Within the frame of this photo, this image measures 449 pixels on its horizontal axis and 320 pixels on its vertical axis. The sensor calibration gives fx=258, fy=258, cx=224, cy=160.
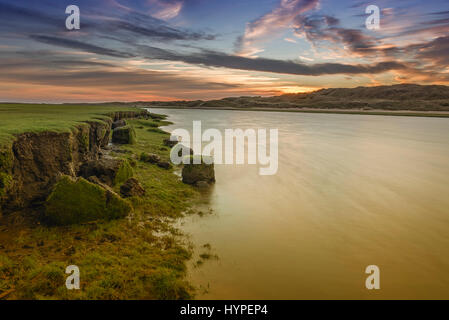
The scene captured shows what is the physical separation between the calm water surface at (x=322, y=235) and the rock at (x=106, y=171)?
13.4 feet

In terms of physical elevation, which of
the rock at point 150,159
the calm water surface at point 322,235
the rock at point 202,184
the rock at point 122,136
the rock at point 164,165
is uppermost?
the rock at point 122,136

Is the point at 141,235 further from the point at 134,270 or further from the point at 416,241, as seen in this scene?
the point at 416,241

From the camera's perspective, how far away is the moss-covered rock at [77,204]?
792 centimetres

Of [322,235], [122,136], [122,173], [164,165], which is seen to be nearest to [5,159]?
[122,173]

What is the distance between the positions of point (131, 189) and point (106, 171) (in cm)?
151

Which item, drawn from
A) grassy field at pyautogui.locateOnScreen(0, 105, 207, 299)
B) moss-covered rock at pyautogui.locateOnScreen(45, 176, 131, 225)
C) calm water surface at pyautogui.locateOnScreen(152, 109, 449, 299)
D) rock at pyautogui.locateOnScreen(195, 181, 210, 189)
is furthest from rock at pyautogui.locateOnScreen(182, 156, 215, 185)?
moss-covered rock at pyautogui.locateOnScreen(45, 176, 131, 225)

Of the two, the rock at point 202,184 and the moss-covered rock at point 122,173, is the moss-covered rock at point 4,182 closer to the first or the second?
the moss-covered rock at point 122,173

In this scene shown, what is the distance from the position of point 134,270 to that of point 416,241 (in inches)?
357

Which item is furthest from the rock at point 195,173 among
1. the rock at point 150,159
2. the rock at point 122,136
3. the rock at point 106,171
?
the rock at point 122,136

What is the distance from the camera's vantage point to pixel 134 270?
20.5 feet

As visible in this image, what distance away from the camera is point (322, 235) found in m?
9.11

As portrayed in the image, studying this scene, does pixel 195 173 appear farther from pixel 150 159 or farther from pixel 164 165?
pixel 150 159

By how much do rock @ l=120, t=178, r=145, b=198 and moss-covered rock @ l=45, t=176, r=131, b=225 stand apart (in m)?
1.87
